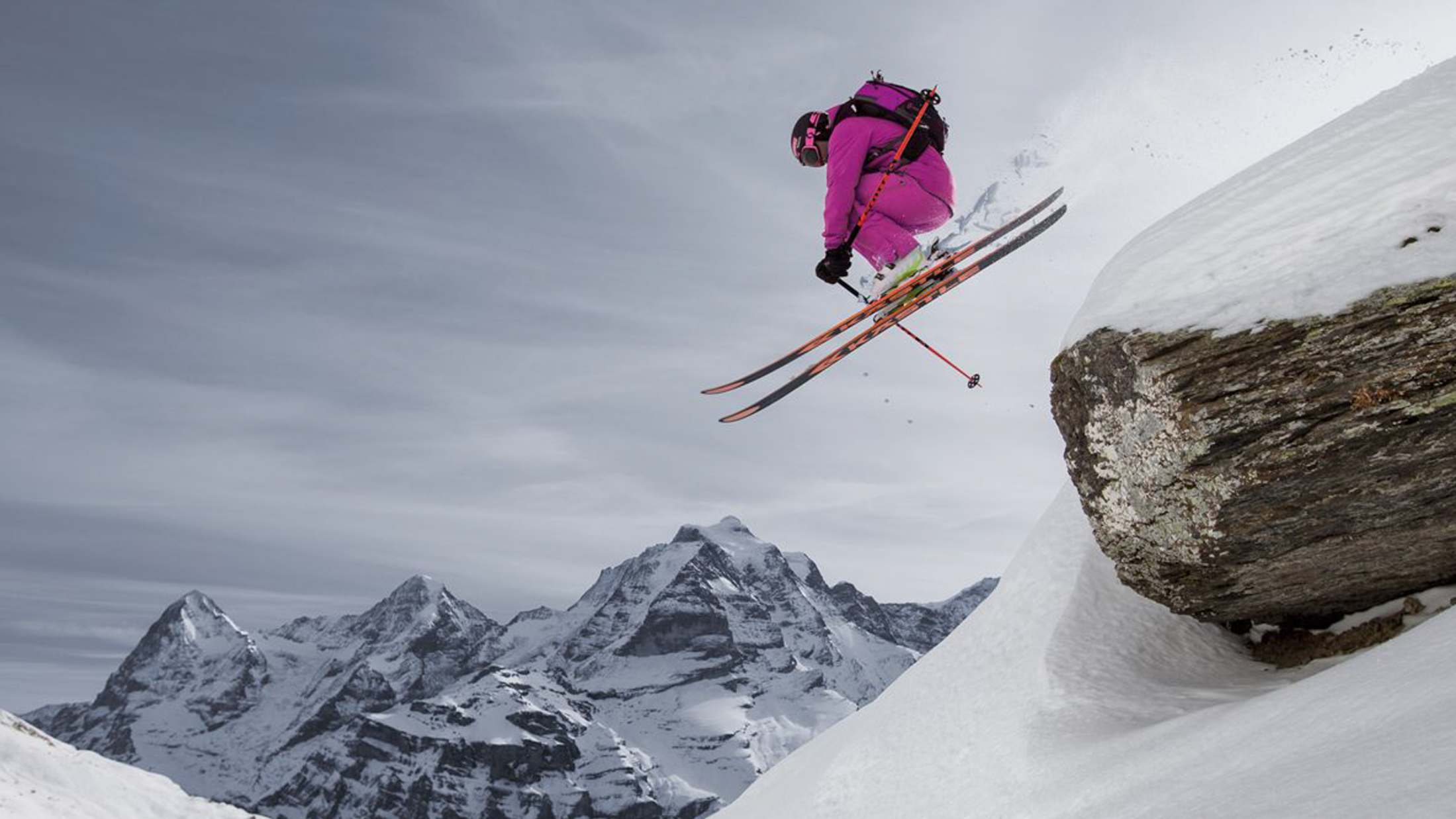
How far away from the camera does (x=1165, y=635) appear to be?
7574 millimetres

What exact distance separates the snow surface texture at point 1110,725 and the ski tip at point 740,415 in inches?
178

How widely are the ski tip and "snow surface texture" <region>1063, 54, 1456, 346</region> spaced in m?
7.02

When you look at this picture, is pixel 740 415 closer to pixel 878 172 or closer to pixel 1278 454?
pixel 878 172

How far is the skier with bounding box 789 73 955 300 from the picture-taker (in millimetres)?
10461

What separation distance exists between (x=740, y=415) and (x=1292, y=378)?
8.58 m

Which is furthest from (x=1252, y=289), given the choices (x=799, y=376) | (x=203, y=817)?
(x=203, y=817)

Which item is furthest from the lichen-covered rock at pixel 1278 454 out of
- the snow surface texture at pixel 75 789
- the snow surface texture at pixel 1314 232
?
the snow surface texture at pixel 75 789

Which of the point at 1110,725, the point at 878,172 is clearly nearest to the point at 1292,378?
the point at 1110,725

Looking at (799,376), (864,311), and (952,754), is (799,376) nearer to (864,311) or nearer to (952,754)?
(864,311)

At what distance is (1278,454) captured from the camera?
581 cm

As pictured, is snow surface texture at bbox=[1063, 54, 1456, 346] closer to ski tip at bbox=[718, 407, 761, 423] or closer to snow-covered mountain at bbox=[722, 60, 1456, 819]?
snow-covered mountain at bbox=[722, 60, 1456, 819]

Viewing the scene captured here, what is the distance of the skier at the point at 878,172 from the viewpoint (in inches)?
412

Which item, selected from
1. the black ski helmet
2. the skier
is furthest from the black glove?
the black ski helmet

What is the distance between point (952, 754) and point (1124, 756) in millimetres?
1857
